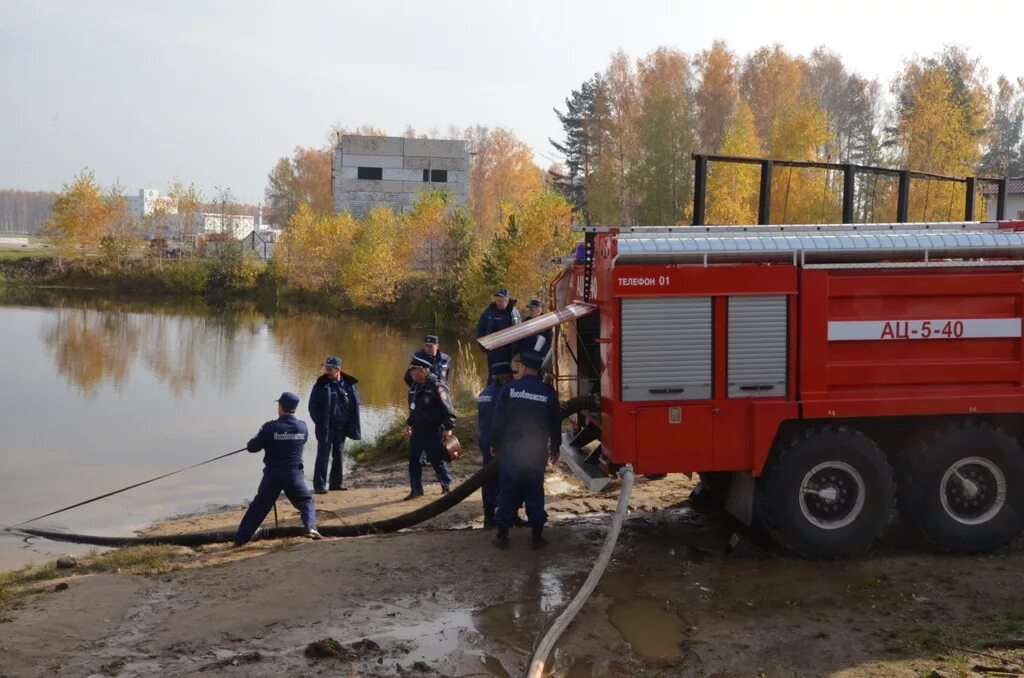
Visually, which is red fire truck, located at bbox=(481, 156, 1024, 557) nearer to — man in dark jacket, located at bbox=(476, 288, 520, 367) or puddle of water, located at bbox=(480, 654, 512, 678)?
puddle of water, located at bbox=(480, 654, 512, 678)

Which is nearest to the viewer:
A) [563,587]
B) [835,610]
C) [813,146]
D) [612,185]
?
[835,610]

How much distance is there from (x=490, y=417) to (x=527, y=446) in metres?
2.04

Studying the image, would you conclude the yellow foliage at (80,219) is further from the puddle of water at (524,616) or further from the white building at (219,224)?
the puddle of water at (524,616)

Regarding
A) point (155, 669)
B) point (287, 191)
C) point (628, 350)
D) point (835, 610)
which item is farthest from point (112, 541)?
point (287, 191)

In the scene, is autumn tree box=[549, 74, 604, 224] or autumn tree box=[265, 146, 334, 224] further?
autumn tree box=[265, 146, 334, 224]

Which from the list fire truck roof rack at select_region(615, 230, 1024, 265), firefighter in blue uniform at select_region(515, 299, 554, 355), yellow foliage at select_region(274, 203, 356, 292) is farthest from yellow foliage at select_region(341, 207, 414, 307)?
fire truck roof rack at select_region(615, 230, 1024, 265)

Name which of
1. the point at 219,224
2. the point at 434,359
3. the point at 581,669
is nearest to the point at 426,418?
the point at 434,359

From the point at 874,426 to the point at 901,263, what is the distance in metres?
1.49

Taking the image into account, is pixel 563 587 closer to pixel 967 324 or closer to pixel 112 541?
pixel 967 324

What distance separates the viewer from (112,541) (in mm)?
10758

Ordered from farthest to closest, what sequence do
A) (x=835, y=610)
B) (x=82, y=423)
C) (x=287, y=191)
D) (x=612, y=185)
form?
1. (x=287, y=191)
2. (x=612, y=185)
3. (x=82, y=423)
4. (x=835, y=610)

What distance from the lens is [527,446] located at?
350 inches

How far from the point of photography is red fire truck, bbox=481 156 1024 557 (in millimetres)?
8367

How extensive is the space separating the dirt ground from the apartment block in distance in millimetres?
70612
